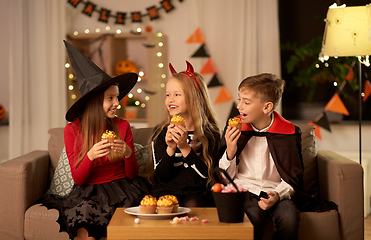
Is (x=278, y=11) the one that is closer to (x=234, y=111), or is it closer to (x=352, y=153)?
(x=234, y=111)

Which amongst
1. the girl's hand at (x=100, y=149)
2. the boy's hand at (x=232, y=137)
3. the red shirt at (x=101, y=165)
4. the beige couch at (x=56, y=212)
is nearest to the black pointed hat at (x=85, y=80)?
the red shirt at (x=101, y=165)

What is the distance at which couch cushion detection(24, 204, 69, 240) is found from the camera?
232 centimetres

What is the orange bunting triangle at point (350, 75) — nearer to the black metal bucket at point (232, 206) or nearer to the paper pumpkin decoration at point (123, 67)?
the paper pumpkin decoration at point (123, 67)

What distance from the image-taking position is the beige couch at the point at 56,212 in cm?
225

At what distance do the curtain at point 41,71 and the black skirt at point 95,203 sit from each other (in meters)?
1.99

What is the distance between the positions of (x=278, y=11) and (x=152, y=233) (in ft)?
11.7

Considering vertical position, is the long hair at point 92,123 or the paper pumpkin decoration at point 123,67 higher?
the paper pumpkin decoration at point 123,67

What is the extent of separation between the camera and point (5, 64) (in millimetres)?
4461

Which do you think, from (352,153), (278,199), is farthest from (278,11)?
(278,199)

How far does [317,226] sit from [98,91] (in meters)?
1.50

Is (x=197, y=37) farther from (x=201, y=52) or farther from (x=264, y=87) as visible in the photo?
(x=264, y=87)

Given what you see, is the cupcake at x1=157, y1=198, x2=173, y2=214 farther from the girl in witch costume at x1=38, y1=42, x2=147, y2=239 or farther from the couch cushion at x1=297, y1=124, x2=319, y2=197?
the couch cushion at x1=297, y1=124, x2=319, y2=197

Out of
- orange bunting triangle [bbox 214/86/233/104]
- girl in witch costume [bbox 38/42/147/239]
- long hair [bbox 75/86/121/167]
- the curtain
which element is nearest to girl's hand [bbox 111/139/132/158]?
girl in witch costume [bbox 38/42/147/239]

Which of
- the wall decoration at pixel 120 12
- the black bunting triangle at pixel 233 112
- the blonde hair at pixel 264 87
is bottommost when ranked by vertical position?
the black bunting triangle at pixel 233 112
